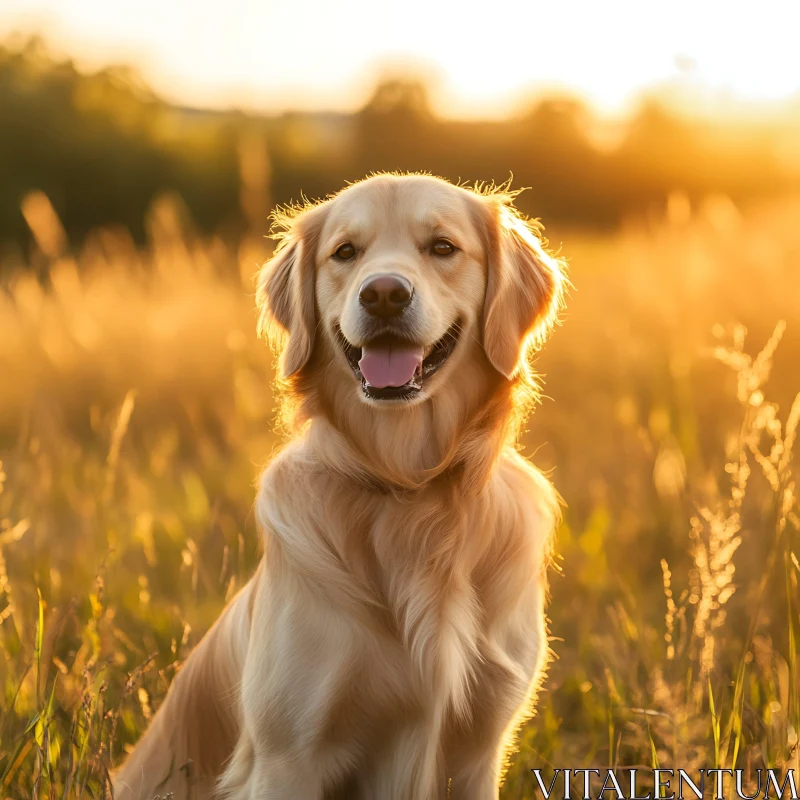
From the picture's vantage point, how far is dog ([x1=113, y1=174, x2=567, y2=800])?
2.09m

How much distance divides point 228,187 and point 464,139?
22.5 ft

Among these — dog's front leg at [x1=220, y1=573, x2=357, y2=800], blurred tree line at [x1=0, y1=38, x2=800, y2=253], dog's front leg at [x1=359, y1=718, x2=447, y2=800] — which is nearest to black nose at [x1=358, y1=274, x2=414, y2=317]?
dog's front leg at [x1=220, y1=573, x2=357, y2=800]

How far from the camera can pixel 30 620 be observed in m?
3.12

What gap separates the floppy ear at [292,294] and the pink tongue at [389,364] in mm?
208

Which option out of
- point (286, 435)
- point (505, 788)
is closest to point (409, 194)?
point (286, 435)

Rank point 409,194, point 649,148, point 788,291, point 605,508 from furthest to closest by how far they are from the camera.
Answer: point 649,148, point 788,291, point 605,508, point 409,194

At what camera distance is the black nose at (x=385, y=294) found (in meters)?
2.20

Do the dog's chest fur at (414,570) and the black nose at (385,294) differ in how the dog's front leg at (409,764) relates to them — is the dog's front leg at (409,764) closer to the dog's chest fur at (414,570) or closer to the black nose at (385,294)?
the dog's chest fur at (414,570)

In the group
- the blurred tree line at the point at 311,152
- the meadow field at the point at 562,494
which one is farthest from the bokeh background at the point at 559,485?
the blurred tree line at the point at 311,152

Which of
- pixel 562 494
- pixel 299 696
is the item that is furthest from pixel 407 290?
pixel 562 494

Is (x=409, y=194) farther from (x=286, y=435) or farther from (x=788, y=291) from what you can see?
(x=788, y=291)

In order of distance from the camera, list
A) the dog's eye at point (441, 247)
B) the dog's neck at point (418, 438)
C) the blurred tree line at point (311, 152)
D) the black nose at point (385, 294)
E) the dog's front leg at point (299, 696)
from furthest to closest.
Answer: the blurred tree line at point (311, 152) → the dog's eye at point (441, 247) → the dog's neck at point (418, 438) → the black nose at point (385, 294) → the dog's front leg at point (299, 696)

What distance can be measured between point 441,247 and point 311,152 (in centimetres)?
2056

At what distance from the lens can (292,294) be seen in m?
2.59
